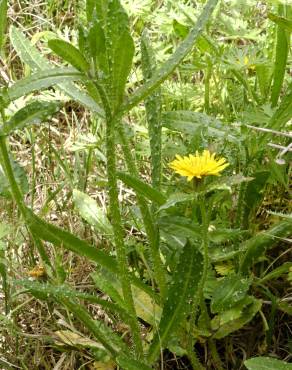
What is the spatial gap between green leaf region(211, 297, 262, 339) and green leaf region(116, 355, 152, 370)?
223 mm

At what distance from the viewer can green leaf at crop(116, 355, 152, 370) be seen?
1147 millimetres

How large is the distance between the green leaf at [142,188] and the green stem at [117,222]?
80 millimetres

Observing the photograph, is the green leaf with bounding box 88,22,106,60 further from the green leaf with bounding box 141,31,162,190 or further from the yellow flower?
the green leaf with bounding box 141,31,162,190

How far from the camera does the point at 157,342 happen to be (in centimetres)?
123

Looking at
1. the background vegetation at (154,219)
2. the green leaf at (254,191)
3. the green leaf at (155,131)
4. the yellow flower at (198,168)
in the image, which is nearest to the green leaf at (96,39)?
the background vegetation at (154,219)

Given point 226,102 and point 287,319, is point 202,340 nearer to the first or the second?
point 287,319

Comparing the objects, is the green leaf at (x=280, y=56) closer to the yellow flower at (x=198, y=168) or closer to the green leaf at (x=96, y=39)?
the yellow flower at (x=198, y=168)

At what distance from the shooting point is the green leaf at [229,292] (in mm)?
1286

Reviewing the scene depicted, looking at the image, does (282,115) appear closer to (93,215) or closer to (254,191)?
(254,191)

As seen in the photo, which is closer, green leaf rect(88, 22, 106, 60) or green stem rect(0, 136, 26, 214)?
green leaf rect(88, 22, 106, 60)

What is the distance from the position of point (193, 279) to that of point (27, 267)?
19.6 inches

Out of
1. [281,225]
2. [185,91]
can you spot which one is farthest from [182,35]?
[281,225]

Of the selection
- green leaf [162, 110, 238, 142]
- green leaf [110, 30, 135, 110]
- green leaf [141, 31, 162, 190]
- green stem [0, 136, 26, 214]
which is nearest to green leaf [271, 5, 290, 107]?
green leaf [162, 110, 238, 142]

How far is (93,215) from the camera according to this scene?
4.69ft
